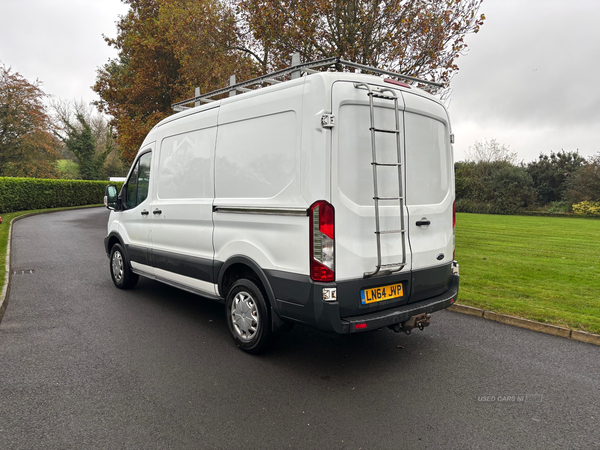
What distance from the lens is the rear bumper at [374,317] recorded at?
139 inches

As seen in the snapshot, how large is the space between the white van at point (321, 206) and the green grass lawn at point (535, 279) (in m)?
1.89

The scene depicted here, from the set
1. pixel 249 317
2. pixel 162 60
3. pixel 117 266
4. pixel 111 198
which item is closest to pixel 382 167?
pixel 249 317

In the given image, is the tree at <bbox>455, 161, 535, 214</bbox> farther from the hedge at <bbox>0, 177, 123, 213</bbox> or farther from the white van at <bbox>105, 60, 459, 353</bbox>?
the white van at <bbox>105, 60, 459, 353</bbox>

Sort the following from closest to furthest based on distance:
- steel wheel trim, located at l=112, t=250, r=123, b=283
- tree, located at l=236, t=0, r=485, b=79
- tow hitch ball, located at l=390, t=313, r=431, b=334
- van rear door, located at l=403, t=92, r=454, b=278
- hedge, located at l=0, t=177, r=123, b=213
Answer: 1. tow hitch ball, located at l=390, t=313, r=431, b=334
2. van rear door, located at l=403, t=92, r=454, b=278
3. steel wheel trim, located at l=112, t=250, r=123, b=283
4. tree, located at l=236, t=0, r=485, b=79
5. hedge, located at l=0, t=177, r=123, b=213

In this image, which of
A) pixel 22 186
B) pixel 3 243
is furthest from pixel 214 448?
pixel 22 186

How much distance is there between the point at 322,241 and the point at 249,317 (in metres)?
1.29

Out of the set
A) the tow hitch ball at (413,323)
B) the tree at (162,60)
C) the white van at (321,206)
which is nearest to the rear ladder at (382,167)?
the white van at (321,206)

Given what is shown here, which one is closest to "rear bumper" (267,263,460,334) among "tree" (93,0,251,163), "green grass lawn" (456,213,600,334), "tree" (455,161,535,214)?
"green grass lawn" (456,213,600,334)

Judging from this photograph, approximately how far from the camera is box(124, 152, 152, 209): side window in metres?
6.12

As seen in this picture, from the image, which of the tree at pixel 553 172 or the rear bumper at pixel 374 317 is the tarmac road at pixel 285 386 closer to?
the rear bumper at pixel 374 317

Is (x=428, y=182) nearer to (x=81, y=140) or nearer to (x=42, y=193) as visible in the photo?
(x=42, y=193)

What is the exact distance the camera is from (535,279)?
813 centimetres

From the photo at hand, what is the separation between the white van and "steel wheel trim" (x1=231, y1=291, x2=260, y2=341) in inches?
0.5

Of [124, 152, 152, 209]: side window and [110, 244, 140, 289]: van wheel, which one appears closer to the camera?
[124, 152, 152, 209]: side window
